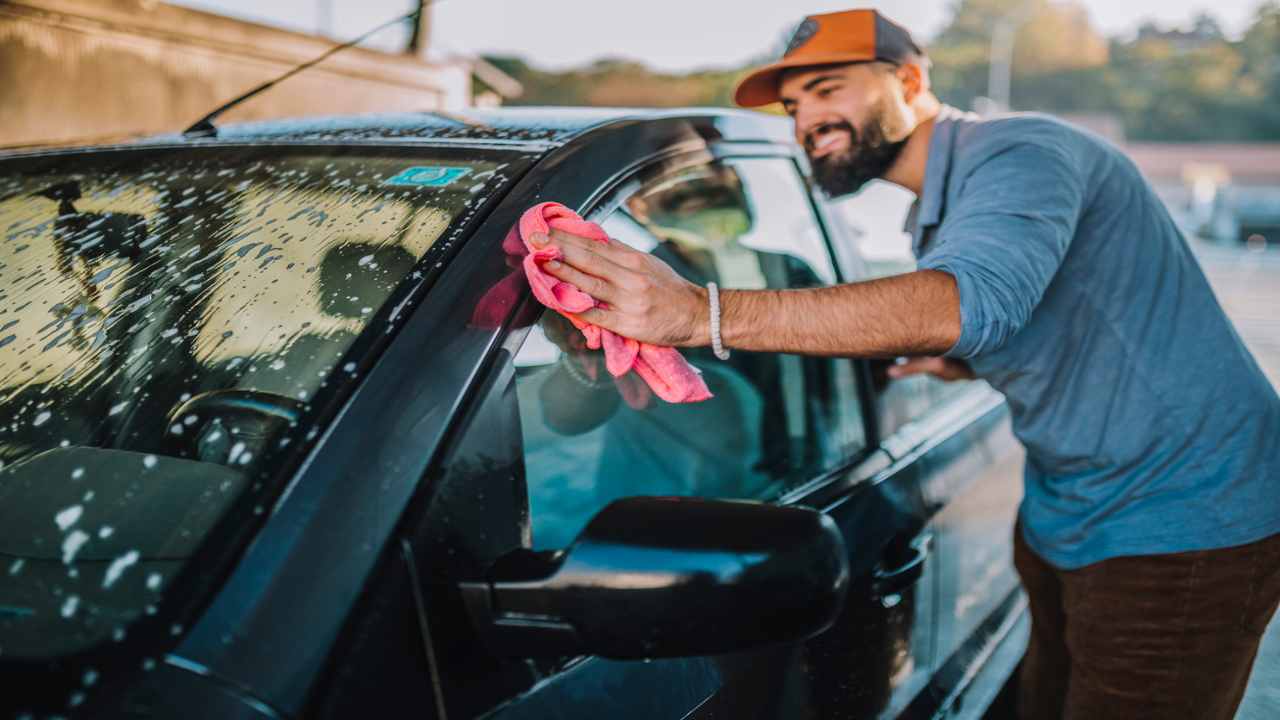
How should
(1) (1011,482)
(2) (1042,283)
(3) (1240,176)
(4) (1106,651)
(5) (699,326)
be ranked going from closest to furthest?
(5) (699,326), (2) (1042,283), (4) (1106,651), (1) (1011,482), (3) (1240,176)

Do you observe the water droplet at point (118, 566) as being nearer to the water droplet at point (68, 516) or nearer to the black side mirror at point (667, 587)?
the water droplet at point (68, 516)

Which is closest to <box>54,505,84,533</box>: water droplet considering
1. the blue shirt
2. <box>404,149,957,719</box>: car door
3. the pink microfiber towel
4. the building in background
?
<box>404,149,957,719</box>: car door

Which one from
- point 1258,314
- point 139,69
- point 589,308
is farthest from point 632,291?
point 1258,314

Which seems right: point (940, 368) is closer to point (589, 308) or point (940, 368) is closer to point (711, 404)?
point (711, 404)

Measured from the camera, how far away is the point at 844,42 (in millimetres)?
2080

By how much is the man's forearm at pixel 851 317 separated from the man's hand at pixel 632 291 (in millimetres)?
54

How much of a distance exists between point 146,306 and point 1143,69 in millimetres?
51082

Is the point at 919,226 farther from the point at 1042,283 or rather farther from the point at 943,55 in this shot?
the point at 943,55

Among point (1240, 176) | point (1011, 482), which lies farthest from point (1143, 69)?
point (1011, 482)

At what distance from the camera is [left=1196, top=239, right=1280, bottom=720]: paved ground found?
2684mm

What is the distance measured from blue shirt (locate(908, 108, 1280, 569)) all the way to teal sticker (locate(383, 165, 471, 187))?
91cm

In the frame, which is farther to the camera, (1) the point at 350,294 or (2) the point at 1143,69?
(2) the point at 1143,69

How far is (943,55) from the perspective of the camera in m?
23.5

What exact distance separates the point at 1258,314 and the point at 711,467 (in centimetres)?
1465
